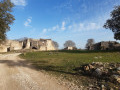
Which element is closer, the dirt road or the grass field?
the dirt road

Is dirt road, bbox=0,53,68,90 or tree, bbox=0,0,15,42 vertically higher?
tree, bbox=0,0,15,42

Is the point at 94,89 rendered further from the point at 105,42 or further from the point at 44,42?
the point at 44,42

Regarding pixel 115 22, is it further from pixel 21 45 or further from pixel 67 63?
pixel 21 45

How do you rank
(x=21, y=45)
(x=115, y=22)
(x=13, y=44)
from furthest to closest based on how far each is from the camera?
(x=21, y=45), (x=13, y=44), (x=115, y=22)

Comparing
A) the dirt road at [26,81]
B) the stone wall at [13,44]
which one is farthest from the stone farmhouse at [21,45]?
the dirt road at [26,81]

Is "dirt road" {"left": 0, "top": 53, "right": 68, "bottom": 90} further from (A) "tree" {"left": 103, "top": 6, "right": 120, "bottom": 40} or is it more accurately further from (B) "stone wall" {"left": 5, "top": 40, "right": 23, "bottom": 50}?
(B) "stone wall" {"left": 5, "top": 40, "right": 23, "bottom": 50}

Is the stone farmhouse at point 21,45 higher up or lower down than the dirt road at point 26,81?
higher up

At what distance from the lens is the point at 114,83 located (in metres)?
5.47

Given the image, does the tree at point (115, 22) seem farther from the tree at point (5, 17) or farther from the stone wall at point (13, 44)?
the stone wall at point (13, 44)

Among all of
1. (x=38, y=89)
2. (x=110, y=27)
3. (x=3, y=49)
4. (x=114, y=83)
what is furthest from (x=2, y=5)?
(x=3, y=49)

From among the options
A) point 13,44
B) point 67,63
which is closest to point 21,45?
point 13,44

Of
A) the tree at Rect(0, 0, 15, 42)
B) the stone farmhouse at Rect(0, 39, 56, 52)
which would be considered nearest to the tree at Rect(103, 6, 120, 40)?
the tree at Rect(0, 0, 15, 42)

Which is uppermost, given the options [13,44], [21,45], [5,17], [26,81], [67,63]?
[5,17]

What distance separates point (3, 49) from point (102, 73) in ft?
156
